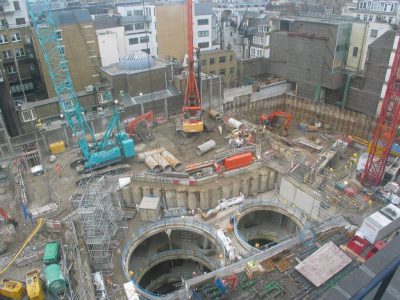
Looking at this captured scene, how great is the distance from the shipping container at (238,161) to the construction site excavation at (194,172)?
0.44 ft

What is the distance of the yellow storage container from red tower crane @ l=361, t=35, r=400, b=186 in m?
29.4

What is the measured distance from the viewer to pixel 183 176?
29.4 metres

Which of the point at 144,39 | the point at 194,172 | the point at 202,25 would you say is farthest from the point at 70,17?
the point at 194,172

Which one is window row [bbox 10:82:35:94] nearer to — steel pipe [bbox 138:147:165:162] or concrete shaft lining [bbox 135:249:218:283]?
steel pipe [bbox 138:147:165:162]

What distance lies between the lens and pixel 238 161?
99.6ft

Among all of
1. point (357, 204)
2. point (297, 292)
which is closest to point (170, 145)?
point (357, 204)

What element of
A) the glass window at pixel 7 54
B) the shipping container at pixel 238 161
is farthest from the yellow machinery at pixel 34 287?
the glass window at pixel 7 54

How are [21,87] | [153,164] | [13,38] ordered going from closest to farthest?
[153,164]
[13,38]
[21,87]

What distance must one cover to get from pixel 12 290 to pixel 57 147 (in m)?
16.6

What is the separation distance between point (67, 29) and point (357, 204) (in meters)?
40.3

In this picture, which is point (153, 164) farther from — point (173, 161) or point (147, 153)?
point (147, 153)

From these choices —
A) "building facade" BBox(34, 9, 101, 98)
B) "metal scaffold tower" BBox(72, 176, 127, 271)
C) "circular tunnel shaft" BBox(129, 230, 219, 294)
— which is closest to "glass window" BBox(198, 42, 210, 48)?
"building facade" BBox(34, 9, 101, 98)

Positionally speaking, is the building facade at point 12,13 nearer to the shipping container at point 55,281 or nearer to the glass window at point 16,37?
the glass window at point 16,37

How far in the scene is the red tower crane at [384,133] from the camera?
25.6m
